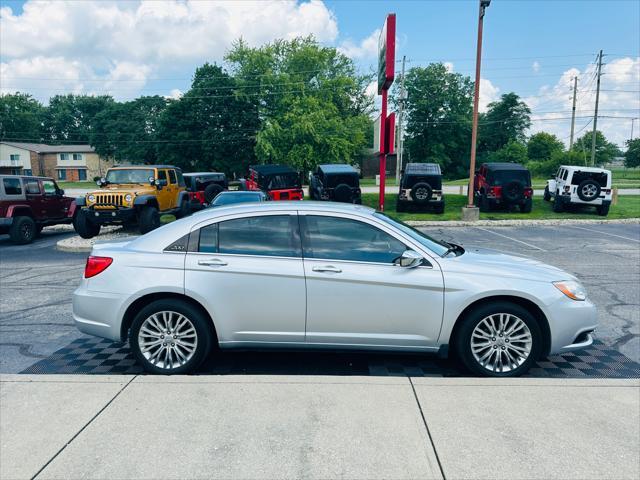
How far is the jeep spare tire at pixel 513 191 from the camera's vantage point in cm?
2067

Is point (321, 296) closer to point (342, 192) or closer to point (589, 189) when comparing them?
point (342, 192)

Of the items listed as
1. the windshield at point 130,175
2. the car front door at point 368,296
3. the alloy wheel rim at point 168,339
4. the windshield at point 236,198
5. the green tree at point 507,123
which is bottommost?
the alloy wheel rim at point 168,339

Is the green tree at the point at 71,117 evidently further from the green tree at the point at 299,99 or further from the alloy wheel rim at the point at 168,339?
the alloy wheel rim at the point at 168,339

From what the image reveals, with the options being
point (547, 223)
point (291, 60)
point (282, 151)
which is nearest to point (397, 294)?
point (547, 223)

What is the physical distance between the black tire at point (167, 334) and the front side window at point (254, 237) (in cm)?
55

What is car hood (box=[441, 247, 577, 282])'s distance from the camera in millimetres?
4320

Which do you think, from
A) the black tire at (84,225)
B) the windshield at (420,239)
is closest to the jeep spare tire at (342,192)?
the black tire at (84,225)


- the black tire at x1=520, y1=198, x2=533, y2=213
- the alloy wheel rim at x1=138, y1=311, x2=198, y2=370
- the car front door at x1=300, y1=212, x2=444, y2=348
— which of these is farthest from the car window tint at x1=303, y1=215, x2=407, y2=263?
the black tire at x1=520, y1=198, x2=533, y2=213

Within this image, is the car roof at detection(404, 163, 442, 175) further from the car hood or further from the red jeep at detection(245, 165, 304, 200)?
the car hood

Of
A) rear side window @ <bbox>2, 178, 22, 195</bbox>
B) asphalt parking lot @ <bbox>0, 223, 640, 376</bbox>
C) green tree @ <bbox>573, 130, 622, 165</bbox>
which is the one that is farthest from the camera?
green tree @ <bbox>573, 130, 622, 165</bbox>

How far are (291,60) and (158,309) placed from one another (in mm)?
48367

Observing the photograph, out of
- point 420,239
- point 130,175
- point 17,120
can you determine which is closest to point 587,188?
point 130,175

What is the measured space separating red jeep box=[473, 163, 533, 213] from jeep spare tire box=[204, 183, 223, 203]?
11985 mm

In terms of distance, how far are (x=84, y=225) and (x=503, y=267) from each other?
1227 cm
